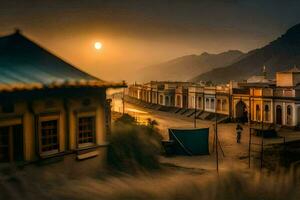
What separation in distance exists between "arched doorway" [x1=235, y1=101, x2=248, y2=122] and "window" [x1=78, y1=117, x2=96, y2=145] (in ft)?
125

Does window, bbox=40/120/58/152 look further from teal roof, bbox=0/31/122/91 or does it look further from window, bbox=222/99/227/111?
window, bbox=222/99/227/111

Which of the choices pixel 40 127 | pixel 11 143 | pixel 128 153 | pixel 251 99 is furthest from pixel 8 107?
pixel 251 99

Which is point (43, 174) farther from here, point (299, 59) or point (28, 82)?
point (299, 59)

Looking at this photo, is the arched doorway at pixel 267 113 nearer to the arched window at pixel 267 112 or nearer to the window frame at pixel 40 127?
the arched window at pixel 267 112

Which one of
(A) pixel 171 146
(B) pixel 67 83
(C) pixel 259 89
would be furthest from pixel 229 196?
(C) pixel 259 89

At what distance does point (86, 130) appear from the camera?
55.9 ft

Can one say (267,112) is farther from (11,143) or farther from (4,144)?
(4,144)

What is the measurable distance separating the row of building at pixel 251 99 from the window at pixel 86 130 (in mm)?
24144

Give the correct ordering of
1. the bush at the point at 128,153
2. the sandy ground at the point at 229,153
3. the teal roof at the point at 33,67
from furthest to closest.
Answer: the sandy ground at the point at 229,153 → the bush at the point at 128,153 → the teal roof at the point at 33,67

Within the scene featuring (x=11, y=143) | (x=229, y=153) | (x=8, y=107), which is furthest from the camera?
(x=229, y=153)

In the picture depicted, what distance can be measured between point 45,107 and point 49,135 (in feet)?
3.98

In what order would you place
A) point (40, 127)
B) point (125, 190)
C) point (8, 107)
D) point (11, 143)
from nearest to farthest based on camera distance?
point (8, 107) → point (11, 143) → point (125, 190) → point (40, 127)

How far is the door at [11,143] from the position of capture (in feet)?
46.3

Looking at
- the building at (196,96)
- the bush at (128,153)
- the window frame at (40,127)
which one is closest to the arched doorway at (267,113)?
the building at (196,96)
